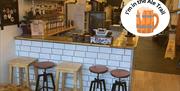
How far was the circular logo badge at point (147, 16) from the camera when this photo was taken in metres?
2.01

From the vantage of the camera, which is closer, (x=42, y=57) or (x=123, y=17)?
(x=123, y=17)

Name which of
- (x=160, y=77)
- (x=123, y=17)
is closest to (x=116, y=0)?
(x=160, y=77)

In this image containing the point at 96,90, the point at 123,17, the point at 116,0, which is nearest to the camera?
the point at 123,17

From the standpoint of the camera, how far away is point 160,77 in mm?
4641

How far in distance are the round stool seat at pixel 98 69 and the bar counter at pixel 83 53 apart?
15 cm

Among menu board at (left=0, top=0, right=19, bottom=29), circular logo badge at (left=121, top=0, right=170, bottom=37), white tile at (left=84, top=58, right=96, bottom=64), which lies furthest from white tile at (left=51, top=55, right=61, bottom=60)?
circular logo badge at (left=121, top=0, right=170, bottom=37)

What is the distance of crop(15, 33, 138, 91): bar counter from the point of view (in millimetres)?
3201

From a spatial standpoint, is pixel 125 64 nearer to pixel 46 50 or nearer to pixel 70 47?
pixel 70 47

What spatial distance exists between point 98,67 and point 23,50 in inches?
50.5

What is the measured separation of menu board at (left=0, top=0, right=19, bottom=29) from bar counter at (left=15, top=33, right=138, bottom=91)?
1.00 feet

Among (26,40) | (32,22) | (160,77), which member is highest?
(32,22)

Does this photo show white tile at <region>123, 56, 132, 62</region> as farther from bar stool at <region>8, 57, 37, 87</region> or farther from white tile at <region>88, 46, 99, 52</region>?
→ bar stool at <region>8, 57, 37, 87</region>

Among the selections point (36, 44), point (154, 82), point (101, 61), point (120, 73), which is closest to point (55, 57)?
point (36, 44)

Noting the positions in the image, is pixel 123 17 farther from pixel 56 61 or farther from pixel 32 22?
pixel 32 22
